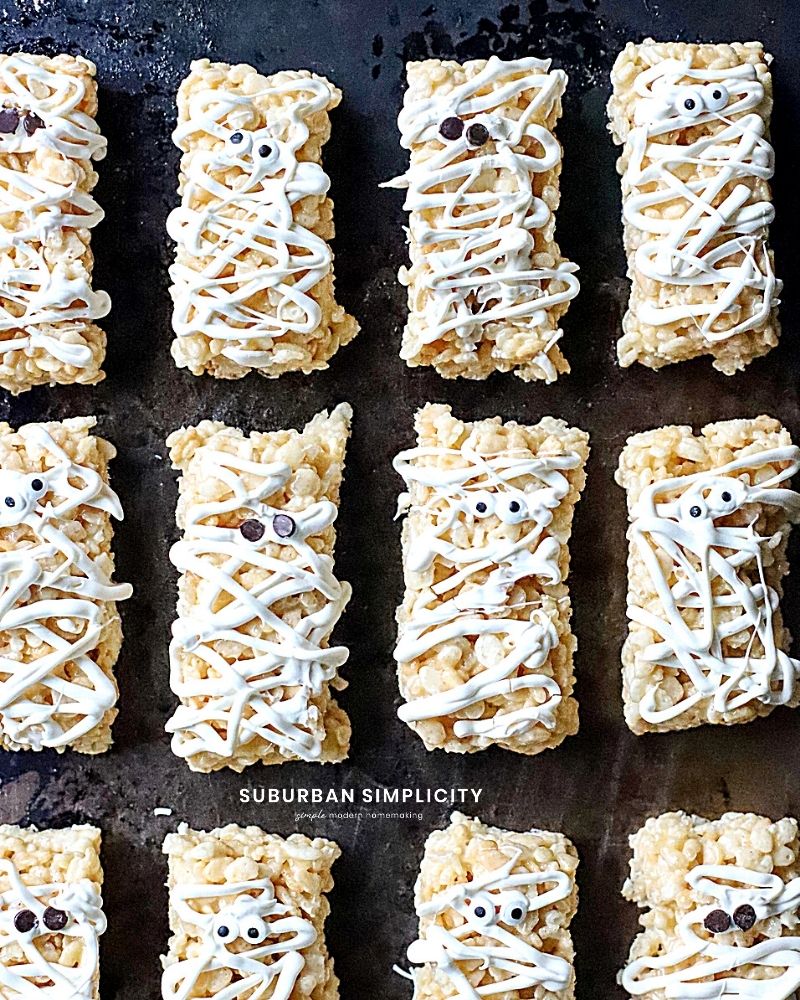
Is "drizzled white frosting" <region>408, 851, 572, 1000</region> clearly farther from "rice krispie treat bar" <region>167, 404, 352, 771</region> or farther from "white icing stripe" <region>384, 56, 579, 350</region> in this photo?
"white icing stripe" <region>384, 56, 579, 350</region>

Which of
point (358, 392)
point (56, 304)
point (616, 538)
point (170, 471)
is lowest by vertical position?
point (616, 538)

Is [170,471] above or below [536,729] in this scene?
above

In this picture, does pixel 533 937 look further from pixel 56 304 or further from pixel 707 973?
pixel 56 304

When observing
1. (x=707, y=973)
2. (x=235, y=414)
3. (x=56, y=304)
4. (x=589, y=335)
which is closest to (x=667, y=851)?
(x=707, y=973)

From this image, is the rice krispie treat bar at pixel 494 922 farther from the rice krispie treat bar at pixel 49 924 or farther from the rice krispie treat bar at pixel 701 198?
the rice krispie treat bar at pixel 701 198

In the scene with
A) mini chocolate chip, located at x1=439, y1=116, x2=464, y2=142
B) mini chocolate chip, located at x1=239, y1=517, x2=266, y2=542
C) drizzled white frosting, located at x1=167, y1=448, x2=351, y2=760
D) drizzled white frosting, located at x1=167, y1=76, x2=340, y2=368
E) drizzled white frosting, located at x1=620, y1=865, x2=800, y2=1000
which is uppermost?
mini chocolate chip, located at x1=439, y1=116, x2=464, y2=142

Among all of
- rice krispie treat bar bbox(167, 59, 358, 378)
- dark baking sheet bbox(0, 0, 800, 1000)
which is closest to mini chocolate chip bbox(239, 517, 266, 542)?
dark baking sheet bbox(0, 0, 800, 1000)

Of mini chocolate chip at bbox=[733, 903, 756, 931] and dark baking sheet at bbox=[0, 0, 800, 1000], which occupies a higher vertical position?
dark baking sheet at bbox=[0, 0, 800, 1000]

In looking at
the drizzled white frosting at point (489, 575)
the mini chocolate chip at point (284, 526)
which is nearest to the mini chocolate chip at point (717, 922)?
the drizzled white frosting at point (489, 575)
